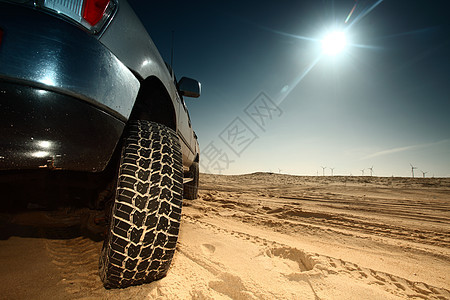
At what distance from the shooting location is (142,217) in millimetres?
911

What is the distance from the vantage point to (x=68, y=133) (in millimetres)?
781

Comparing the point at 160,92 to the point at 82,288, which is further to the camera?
the point at 160,92

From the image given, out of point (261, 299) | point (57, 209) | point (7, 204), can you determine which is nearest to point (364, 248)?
point (261, 299)

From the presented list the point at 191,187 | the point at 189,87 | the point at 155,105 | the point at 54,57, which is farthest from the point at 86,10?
the point at 191,187

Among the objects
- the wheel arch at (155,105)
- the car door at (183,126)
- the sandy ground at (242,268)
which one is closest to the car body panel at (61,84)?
the wheel arch at (155,105)

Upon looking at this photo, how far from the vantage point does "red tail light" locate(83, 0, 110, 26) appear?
2.66ft

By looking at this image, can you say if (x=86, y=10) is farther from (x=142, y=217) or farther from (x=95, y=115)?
(x=142, y=217)

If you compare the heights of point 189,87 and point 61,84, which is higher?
point 189,87

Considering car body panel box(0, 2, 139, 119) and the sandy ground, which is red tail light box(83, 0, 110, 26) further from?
the sandy ground

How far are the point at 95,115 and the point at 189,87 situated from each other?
4.84 feet

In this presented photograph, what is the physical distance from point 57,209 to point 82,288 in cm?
117

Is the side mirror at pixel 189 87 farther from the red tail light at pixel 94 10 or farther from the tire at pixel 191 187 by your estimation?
the tire at pixel 191 187

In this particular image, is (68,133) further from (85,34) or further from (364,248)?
(364,248)

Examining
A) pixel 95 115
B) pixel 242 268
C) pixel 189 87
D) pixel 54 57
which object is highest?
pixel 189 87
